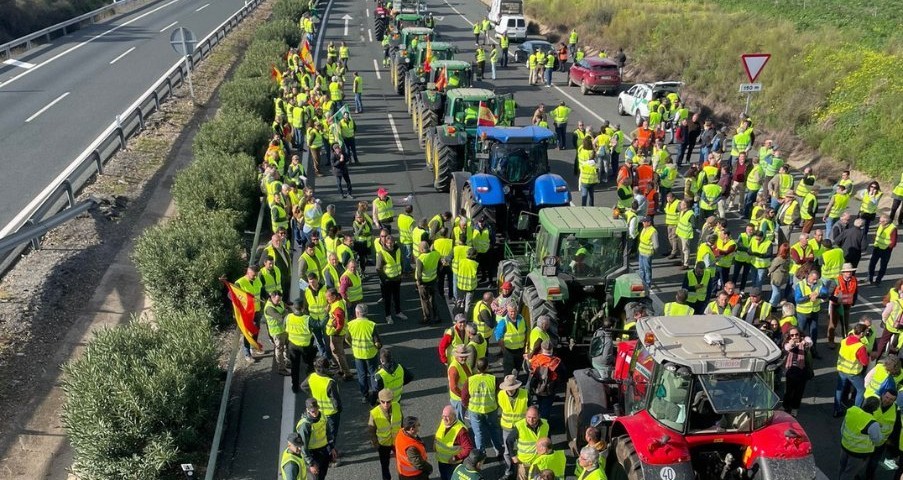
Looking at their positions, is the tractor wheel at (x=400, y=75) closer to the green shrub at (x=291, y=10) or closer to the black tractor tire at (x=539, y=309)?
the green shrub at (x=291, y=10)

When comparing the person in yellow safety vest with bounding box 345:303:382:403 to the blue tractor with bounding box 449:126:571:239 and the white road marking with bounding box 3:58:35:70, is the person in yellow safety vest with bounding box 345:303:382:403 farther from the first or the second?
the white road marking with bounding box 3:58:35:70

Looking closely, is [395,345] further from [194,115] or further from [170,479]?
[194,115]

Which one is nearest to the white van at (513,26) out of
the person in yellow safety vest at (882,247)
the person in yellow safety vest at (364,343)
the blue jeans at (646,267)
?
the blue jeans at (646,267)

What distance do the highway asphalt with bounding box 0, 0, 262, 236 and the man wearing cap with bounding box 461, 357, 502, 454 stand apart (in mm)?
10997

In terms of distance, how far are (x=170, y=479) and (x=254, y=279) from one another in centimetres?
363

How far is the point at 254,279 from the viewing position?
11.2 meters

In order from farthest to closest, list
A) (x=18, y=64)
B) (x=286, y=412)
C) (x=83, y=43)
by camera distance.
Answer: (x=83, y=43) < (x=18, y=64) < (x=286, y=412)

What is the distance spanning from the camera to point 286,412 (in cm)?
982

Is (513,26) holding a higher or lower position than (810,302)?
higher

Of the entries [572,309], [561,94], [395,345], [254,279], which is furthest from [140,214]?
[561,94]

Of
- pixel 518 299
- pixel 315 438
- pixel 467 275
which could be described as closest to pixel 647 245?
pixel 518 299

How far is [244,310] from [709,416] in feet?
22.5

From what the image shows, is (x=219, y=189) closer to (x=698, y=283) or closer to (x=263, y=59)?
(x=698, y=283)

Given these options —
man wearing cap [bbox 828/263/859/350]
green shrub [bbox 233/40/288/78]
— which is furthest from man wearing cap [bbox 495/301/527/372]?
green shrub [bbox 233/40/288/78]
